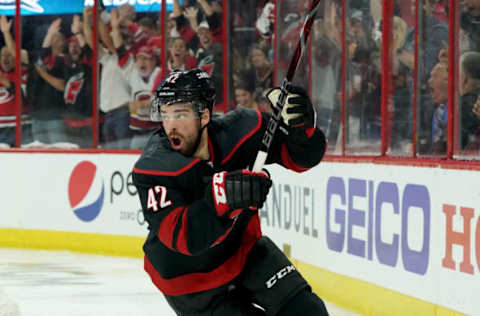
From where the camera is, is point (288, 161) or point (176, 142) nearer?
point (176, 142)

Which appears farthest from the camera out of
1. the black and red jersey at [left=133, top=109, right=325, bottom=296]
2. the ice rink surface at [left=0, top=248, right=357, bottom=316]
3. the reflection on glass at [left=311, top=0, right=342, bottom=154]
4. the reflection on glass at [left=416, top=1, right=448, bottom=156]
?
the reflection on glass at [left=311, top=0, right=342, bottom=154]

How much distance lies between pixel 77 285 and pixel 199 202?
223 inches

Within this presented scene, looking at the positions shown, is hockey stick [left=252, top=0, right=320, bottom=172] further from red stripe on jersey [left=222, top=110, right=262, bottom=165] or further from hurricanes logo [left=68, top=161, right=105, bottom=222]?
hurricanes logo [left=68, top=161, right=105, bottom=222]

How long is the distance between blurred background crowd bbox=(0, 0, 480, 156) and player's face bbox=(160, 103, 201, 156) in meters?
2.56

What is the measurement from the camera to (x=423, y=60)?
6270mm

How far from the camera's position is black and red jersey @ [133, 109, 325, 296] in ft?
10.4

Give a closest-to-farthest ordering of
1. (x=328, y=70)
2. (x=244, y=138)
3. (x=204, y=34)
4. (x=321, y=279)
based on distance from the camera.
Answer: (x=244, y=138) → (x=321, y=279) → (x=328, y=70) → (x=204, y=34)

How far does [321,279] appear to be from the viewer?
25.3ft

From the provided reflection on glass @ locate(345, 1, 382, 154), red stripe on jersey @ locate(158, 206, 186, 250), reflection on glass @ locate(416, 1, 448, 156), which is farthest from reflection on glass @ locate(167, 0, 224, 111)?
red stripe on jersey @ locate(158, 206, 186, 250)

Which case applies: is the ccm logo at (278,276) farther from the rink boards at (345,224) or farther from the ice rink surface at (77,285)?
the ice rink surface at (77,285)

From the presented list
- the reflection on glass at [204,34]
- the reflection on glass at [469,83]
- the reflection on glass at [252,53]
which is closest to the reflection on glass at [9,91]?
the reflection on glass at [204,34]

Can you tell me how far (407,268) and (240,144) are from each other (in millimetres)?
3069

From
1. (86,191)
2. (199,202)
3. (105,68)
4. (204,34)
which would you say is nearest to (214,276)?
(199,202)

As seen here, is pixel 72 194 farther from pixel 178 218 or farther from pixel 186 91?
pixel 178 218
